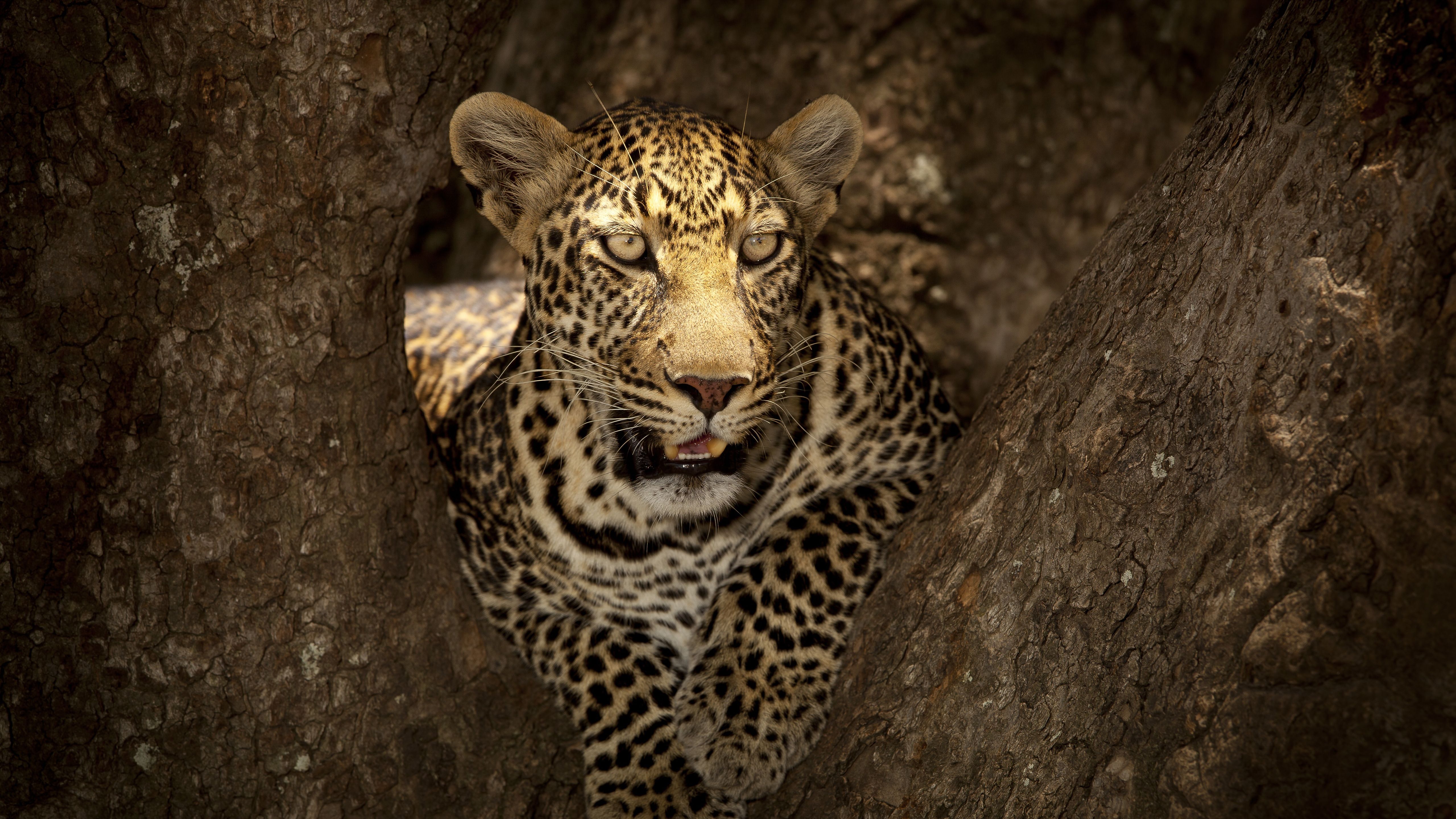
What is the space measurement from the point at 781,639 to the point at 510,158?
70.2 inches

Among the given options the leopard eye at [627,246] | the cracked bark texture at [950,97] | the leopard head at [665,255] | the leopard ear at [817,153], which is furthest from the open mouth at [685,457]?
the cracked bark texture at [950,97]

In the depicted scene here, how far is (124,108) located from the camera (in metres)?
2.92

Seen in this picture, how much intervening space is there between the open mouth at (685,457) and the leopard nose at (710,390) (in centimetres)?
17

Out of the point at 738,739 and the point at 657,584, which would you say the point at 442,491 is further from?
the point at 738,739

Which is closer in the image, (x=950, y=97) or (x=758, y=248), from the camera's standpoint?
(x=758, y=248)

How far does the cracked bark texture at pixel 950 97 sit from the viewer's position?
22.6ft

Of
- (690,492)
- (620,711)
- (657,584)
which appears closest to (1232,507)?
(690,492)

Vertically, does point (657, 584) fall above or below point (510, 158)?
below

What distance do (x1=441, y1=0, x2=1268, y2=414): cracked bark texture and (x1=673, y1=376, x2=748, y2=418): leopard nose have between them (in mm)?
4146

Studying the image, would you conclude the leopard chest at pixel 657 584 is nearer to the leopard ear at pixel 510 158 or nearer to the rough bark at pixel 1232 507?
the rough bark at pixel 1232 507

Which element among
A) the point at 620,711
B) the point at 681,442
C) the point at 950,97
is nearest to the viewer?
the point at 681,442

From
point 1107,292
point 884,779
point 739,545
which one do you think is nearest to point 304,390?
point 739,545

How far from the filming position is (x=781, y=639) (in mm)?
3666

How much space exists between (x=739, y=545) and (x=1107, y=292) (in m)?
1.63
